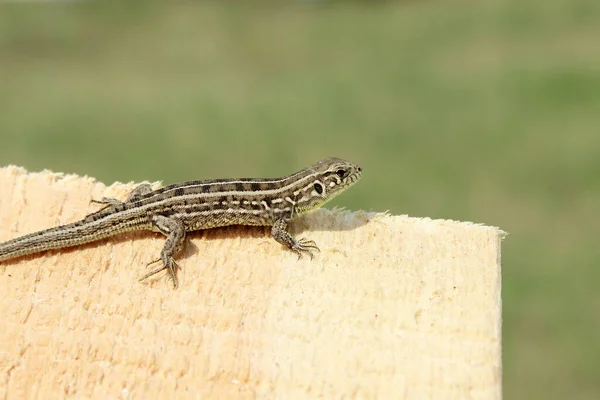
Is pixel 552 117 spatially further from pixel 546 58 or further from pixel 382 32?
pixel 382 32

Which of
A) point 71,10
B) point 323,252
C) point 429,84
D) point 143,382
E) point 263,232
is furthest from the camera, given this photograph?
point 71,10

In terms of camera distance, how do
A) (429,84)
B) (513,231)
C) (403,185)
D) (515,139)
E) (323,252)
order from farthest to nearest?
(429,84)
(515,139)
(403,185)
(513,231)
(323,252)

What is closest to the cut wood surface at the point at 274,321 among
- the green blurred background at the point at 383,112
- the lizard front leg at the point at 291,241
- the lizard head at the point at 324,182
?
the lizard front leg at the point at 291,241

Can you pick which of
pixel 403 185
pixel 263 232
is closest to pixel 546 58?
pixel 403 185

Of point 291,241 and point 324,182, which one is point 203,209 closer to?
point 291,241

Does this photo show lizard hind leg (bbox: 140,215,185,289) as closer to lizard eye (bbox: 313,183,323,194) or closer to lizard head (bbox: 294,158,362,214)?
lizard head (bbox: 294,158,362,214)

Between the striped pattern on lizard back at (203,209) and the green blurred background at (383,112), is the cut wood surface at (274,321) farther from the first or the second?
the green blurred background at (383,112)

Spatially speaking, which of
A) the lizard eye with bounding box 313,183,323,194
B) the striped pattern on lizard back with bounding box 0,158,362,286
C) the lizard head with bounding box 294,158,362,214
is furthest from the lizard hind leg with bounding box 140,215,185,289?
the lizard eye with bounding box 313,183,323,194
